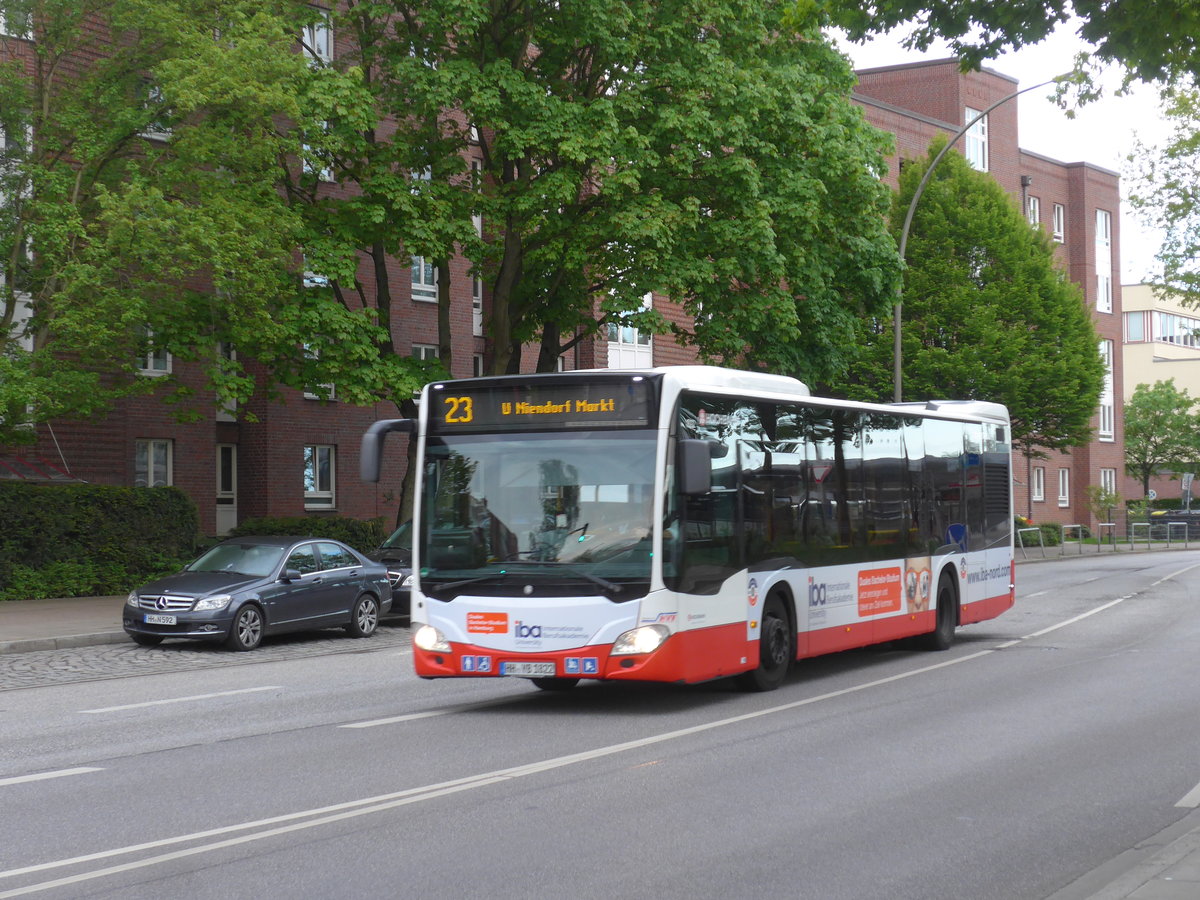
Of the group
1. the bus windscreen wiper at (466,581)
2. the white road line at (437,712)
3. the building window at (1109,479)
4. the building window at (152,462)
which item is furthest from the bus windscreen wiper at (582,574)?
the building window at (1109,479)

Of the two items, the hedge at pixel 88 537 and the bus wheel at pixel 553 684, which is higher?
the hedge at pixel 88 537

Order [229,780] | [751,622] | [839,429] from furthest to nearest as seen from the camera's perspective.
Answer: [839,429]
[751,622]
[229,780]

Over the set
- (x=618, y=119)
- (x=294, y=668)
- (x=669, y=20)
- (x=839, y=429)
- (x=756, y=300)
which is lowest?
(x=294, y=668)

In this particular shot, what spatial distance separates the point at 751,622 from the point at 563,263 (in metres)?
15.1

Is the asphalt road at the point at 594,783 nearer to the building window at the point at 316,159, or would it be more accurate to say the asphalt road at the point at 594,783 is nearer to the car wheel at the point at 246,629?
the car wheel at the point at 246,629

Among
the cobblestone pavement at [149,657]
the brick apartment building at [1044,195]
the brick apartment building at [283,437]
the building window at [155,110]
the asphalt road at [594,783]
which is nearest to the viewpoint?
the asphalt road at [594,783]

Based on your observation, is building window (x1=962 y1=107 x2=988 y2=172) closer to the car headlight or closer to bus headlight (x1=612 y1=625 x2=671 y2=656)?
the car headlight

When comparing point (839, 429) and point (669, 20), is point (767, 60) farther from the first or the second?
point (839, 429)

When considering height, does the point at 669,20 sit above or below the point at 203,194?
above

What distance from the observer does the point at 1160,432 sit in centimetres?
8606

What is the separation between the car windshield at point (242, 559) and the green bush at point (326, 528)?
35.5ft

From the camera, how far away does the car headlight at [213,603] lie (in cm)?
1875

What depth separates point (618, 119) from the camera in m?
26.3

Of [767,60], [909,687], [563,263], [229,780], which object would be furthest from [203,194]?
[229,780]
